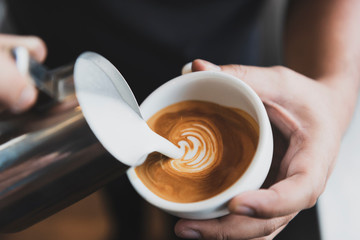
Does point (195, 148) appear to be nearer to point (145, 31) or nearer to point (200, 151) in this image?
point (200, 151)

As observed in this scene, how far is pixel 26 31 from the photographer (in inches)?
42.6

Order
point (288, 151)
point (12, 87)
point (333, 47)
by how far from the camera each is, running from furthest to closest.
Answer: point (333, 47), point (288, 151), point (12, 87)

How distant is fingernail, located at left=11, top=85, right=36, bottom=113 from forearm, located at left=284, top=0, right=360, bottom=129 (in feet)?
2.16

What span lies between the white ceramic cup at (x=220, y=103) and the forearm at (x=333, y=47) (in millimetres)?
306

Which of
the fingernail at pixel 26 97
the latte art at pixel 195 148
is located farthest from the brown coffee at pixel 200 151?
the fingernail at pixel 26 97

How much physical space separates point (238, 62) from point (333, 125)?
0.40 meters

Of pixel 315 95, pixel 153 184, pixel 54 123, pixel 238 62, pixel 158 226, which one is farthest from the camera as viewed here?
pixel 158 226

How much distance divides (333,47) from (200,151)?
1.48 feet

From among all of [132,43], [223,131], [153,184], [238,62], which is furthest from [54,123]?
[238,62]

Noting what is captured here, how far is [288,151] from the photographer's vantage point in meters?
0.70

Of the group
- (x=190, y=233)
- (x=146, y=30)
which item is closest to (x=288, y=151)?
(x=190, y=233)

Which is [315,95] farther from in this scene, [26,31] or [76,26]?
[26,31]

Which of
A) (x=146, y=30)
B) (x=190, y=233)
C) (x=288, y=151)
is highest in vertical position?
(x=146, y=30)

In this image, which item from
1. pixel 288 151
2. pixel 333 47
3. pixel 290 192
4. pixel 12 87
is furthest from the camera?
pixel 333 47
